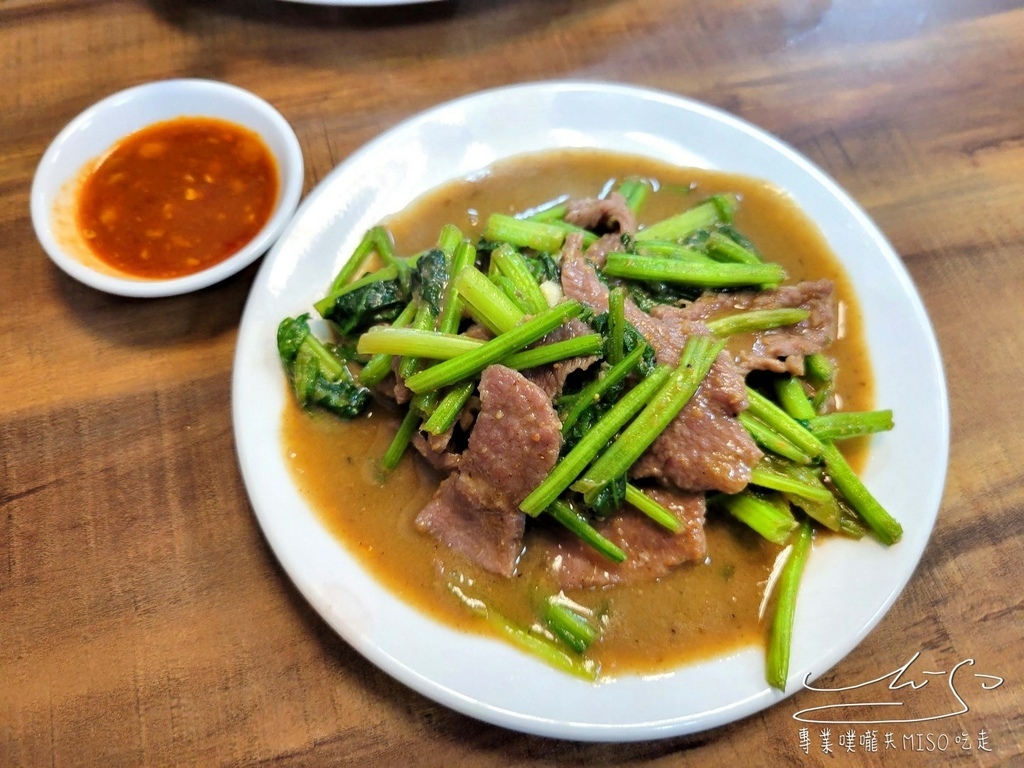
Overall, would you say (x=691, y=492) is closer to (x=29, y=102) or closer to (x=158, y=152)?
(x=158, y=152)

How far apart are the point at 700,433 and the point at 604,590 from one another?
24.0 inches

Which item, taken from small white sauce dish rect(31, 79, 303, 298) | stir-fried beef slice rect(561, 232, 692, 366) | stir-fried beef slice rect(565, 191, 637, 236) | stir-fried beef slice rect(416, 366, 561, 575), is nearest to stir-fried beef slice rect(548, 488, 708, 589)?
stir-fried beef slice rect(416, 366, 561, 575)

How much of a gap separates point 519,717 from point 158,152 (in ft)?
8.88

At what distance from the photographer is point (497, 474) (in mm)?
2076

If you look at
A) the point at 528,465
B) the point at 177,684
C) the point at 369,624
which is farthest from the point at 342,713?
the point at 528,465

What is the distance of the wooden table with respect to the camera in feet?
7.09

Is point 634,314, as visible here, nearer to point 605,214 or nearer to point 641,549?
point 605,214

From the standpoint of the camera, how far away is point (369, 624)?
2023 millimetres

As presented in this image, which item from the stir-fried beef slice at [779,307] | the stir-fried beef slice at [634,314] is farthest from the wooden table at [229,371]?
the stir-fried beef slice at [634,314]

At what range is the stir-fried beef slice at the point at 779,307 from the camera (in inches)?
91.8

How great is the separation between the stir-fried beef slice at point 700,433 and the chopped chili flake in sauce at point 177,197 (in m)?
1.47

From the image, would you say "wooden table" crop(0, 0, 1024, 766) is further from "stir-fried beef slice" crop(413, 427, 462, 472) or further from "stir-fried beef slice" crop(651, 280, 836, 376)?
"stir-fried beef slice" crop(651, 280, 836, 376)

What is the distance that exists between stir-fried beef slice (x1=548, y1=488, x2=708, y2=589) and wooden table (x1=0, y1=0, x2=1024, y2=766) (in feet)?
1.80

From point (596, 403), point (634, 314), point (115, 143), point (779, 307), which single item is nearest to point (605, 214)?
point (634, 314)
